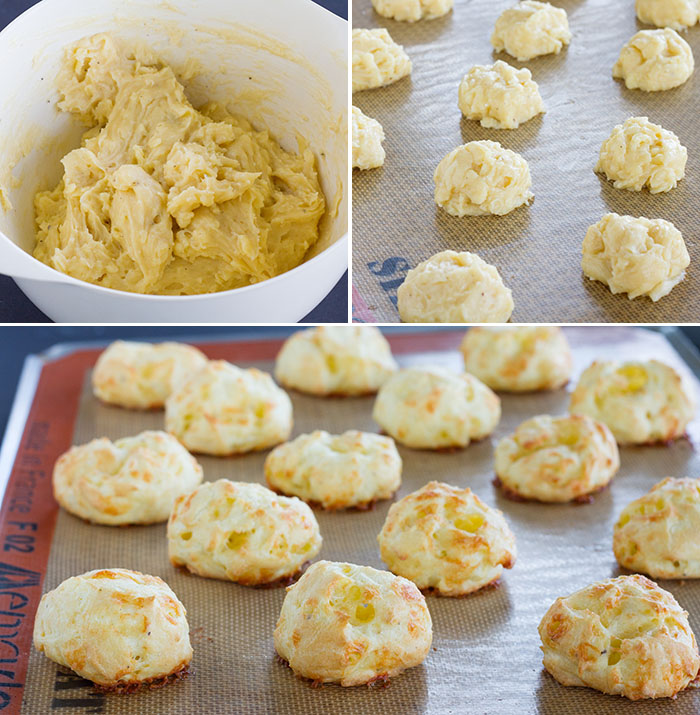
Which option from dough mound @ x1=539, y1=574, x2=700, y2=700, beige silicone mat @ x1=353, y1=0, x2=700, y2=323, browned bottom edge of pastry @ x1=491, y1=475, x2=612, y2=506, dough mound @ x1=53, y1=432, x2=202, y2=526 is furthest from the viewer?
browned bottom edge of pastry @ x1=491, y1=475, x2=612, y2=506

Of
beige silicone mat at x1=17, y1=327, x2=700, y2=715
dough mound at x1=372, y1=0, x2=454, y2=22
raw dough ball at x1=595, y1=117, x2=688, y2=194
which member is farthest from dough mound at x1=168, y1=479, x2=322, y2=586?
dough mound at x1=372, y1=0, x2=454, y2=22

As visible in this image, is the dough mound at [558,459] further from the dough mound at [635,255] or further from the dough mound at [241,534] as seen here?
the dough mound at [241,534]

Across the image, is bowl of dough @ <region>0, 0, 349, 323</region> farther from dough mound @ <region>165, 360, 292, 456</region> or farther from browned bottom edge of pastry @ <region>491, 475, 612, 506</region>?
browned bottom edge of pastry @ <region>491, 475, 612, 506</region>

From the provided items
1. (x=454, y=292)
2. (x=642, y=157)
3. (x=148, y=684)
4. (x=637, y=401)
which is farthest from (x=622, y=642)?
(x=642, y=157)

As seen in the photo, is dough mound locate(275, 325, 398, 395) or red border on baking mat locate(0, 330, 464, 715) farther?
dough mound locate(275, 325, 398, 395)

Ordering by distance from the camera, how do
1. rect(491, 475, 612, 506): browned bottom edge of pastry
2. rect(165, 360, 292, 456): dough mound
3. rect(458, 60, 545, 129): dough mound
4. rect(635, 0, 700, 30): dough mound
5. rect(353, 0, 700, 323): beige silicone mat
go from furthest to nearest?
rect(635, 0, 700, 30): dough mound → rect(165, 360, 292, 456): dough mound → rect(458, 60, 545, 129): dough mound → rect(491, 475, 612, 506): browned bottom edge of pastry → rect(353, 0, 700, 323): beige silicone mat

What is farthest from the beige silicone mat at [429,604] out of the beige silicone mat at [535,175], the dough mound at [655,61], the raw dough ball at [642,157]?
the dough mound at [655,61]

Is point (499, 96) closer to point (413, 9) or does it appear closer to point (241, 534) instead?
point (413, 9)
